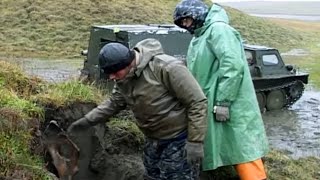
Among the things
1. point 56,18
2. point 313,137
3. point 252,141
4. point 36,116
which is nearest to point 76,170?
point 36,116

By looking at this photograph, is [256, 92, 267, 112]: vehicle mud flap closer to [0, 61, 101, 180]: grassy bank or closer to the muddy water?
the muddy water

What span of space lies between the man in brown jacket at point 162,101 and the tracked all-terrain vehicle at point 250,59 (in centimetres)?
604

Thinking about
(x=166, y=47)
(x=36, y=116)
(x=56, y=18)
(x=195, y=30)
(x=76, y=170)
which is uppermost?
(x=195, y=30)

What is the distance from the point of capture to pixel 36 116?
17.4 ft

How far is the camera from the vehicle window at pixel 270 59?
1348 cm

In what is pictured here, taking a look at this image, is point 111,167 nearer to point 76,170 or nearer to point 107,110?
point 76,170

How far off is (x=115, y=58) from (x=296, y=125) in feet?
27.6

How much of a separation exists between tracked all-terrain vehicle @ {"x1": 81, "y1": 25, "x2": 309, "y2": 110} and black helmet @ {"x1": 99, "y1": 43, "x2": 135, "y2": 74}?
21.0 ft

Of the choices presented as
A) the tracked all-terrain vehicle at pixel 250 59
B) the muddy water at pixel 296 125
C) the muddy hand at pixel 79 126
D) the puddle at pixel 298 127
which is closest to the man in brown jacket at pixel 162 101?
the muddy hand at pixel 79 126

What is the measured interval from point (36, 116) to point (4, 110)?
0.51 metres

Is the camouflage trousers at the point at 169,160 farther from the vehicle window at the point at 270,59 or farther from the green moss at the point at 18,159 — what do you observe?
the vehicle window at the point at 270,59

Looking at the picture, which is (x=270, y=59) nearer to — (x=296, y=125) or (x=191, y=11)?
(x=296, y=125)

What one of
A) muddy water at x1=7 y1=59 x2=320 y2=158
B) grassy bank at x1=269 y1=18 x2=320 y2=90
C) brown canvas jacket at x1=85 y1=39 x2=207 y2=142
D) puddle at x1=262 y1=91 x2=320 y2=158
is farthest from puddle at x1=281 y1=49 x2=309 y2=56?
brown canvas jacket at x1=85 y1=39 x2=207 y2=142

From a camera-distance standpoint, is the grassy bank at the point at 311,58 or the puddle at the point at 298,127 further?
the grassy bank at the point at 311,58
